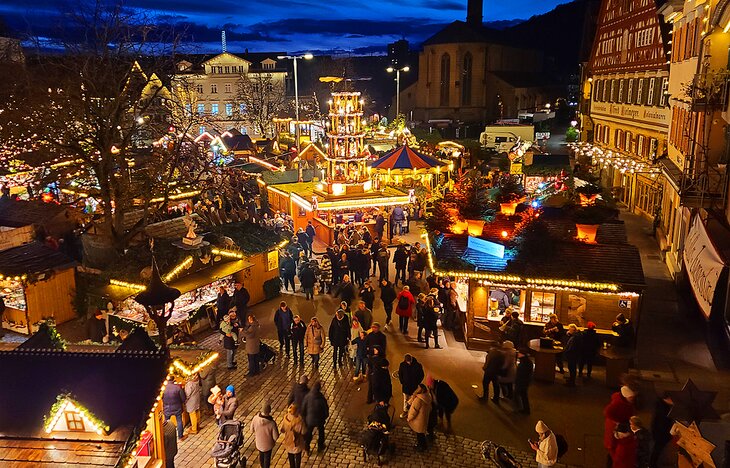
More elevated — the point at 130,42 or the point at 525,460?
the point at 130,42

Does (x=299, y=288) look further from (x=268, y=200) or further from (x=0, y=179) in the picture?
(x=0, y=179)

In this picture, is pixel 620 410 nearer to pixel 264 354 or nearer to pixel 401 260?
pixel 264 354

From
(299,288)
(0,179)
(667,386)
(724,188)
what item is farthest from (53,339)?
(0,179)

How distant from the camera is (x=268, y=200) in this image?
98.0 feet

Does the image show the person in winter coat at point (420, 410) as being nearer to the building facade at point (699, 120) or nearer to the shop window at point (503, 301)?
the shop window at point (503, 301)

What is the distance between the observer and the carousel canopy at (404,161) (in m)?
27.9

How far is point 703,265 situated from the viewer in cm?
1246

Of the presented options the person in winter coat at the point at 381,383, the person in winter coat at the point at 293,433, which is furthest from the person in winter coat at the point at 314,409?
the person in winter coat at the point at 381,383

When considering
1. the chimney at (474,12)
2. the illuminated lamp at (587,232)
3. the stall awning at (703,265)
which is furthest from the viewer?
the chimney at (474,12)

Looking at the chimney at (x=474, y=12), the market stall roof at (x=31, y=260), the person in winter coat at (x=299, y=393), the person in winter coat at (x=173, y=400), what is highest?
the chimney at (x=474, y=12)

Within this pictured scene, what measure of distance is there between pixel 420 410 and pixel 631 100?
975 inches

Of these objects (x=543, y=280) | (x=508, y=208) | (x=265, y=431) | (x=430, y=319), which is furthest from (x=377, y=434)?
(x=508, y=208)

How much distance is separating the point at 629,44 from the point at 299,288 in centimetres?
2180

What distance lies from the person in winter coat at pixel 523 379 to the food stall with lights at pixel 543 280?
242 centimetres
